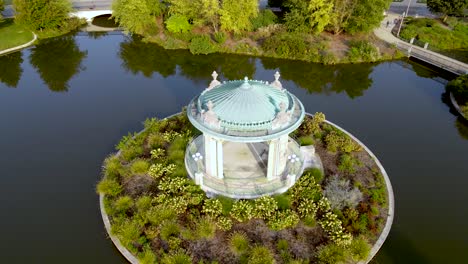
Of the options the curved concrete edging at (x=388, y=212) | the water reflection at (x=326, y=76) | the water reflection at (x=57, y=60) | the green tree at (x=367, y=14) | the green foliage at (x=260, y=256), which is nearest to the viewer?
the green foliage at (x=260, y=256)

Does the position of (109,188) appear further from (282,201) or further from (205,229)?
(282,201)

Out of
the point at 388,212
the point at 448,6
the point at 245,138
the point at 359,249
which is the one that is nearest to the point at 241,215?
the point at 245,138

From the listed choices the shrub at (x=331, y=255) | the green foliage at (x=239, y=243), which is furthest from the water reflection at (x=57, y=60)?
the shrub at (x=331, y=255)

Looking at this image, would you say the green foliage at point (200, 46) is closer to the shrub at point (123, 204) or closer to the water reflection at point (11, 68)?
the water reflection at point (11, 68)

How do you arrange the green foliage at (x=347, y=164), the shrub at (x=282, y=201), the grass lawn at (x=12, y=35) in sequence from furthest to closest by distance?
the grass lawn at (x=12, y=35)
the green foliage at (x=347, y=164)
the shrub at (x=282, y=201)

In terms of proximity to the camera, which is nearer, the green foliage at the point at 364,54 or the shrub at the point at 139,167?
the shrub at the point at 139,167
